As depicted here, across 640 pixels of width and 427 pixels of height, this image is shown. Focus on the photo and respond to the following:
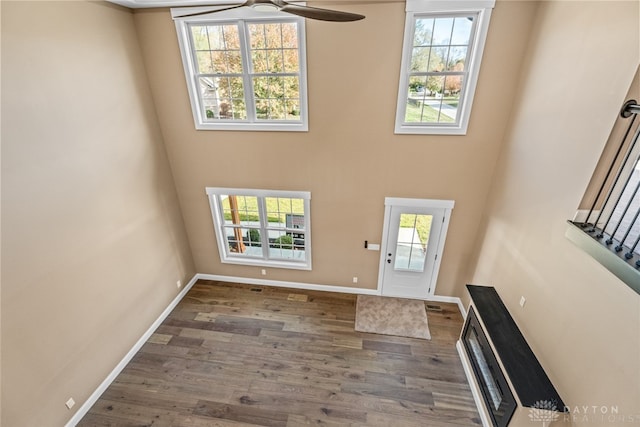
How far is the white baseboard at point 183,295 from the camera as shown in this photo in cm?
330

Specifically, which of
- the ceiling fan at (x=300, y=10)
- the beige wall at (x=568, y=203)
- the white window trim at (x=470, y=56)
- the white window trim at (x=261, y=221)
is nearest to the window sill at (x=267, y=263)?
the white window trim at (x=261, y=221)

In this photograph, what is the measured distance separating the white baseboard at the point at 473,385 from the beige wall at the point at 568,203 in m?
0.97

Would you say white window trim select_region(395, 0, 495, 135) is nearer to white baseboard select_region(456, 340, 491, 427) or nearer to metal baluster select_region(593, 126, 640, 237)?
metal baluster select_region(593, 126, 640, 237)

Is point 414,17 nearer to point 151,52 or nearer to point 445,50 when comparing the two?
point 445,50

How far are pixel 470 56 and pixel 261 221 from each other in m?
3.94

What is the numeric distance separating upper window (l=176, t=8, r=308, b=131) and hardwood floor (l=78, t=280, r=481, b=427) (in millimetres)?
3152

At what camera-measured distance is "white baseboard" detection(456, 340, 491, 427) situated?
309 centimetres

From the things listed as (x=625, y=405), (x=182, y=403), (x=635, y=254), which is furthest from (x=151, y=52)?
(x=625, y=405)

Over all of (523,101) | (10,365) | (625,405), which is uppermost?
(523,101)

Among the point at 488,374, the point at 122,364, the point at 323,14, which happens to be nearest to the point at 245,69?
the point at 323,14

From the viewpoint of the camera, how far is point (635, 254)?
1.91 meters

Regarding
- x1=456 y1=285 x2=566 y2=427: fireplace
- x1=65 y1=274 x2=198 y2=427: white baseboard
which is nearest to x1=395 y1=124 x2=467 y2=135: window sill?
x1=456 y1=285 x2=566 y2=427: fireplace

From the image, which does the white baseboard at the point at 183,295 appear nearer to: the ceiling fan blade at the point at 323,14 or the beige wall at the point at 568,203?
the beige wall at the point at 568,203

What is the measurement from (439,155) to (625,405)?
9.90 ft
